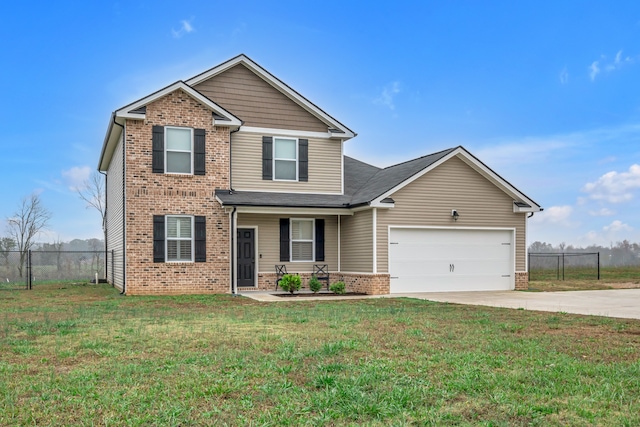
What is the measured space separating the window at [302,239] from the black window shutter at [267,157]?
5.96ft

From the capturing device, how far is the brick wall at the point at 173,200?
1764 centimetres

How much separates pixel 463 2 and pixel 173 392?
1476 cm

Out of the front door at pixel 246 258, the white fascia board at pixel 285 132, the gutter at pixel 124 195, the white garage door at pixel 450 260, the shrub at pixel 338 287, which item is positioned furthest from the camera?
the white fascia board at pixel 285 132

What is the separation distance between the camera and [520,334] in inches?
363

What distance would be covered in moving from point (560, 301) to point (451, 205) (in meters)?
5.23

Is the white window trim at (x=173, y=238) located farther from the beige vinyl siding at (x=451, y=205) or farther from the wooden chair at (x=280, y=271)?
the beige vinyl siding at (x=451, y=205)

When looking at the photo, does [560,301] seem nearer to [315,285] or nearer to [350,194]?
[315,285]

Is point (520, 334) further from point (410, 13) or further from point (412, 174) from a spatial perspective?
point (410, 13)

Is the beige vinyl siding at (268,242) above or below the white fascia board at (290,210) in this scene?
below

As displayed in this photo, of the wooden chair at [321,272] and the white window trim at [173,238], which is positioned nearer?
the white window trim at [173,238]

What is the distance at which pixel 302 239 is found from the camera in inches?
797

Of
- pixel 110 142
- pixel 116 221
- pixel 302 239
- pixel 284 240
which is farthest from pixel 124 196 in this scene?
pixel 302 239

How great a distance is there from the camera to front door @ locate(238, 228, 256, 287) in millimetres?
19438

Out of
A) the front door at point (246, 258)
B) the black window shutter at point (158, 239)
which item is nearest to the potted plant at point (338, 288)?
the front door at point (246, 258)
